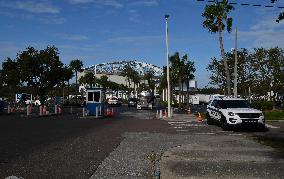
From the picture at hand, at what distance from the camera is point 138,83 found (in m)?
151

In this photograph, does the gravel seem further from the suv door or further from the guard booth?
the guard booth

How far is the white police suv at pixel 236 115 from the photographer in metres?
21.9

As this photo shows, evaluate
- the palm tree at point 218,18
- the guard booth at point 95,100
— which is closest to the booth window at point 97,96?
the guard booth at point 95,100

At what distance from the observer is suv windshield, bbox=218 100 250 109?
23745 mm

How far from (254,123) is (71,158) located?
40.8 feet

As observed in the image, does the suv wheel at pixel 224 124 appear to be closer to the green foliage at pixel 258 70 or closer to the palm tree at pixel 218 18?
the palm tree at pixel 218 18

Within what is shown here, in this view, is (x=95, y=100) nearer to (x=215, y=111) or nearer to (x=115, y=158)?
(x=215, y=111)

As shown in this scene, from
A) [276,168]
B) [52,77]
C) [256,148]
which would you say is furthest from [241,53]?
[276,168]

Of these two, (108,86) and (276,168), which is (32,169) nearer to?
(276,168)

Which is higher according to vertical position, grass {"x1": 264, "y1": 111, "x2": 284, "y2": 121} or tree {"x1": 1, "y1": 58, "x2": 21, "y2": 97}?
tree {"x1": 1, "y1": 58, "x2": 21, "y2": 97}

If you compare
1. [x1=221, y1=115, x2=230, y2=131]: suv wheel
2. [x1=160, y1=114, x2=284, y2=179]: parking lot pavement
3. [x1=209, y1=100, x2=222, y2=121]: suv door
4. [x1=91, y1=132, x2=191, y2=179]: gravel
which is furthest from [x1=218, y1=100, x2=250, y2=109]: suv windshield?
[x1=160, y1=114, x2=284, y2=179]: parking lot pavement

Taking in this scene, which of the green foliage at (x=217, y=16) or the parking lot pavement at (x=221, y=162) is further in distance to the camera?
the green foliage at (x=217, y=16)

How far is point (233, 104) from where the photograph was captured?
2397 centimetres

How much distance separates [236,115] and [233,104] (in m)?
2.04
